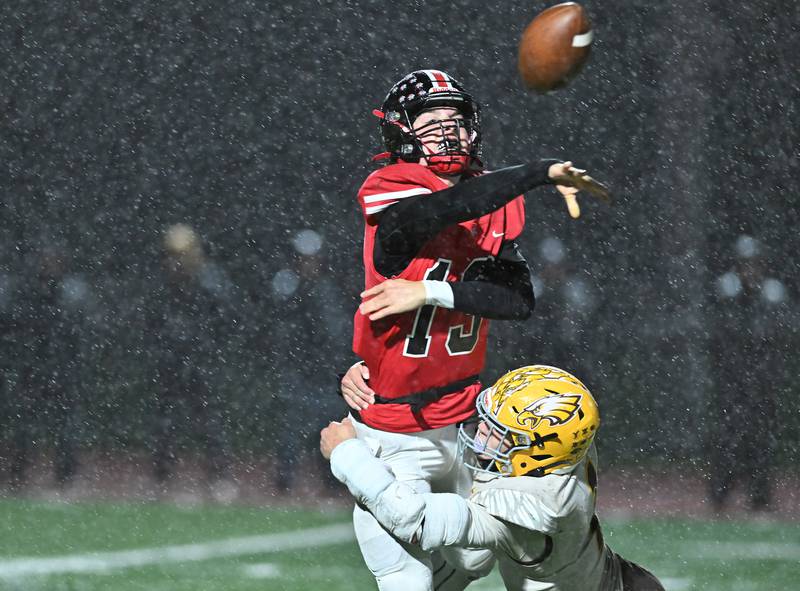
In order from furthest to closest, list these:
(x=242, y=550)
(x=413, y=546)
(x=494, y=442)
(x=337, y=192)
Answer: (x=337, y=192)
(x=242, y=550)
(x=413, y=546)
(x=494, y=442)

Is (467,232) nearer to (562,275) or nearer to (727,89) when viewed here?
(562,275)

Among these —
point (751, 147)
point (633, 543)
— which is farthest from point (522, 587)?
point (751, 147)

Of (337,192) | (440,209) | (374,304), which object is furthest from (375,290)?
(337,192)

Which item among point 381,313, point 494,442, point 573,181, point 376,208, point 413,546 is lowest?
point 413,546

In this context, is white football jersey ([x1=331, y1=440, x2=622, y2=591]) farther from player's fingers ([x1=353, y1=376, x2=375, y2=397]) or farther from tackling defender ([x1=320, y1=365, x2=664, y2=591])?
player's fingers ([x1=353, y1=376, x2=375, y2=397])

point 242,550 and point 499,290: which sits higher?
point 499,290

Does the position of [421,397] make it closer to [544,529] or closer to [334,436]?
[334,436]

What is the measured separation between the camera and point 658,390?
6.71 metres

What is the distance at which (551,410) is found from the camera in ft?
8.48

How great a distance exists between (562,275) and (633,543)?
6.51ft

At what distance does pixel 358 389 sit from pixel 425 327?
253 millimetres

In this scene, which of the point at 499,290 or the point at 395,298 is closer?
the point at 395,298

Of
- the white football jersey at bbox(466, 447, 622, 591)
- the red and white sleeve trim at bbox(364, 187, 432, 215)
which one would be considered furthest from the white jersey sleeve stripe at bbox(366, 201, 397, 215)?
the white football jersey at bbox(466, 447, 622, 591)

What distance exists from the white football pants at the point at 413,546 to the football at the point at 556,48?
906 millimetres
